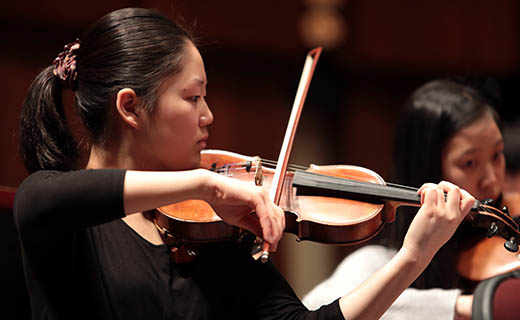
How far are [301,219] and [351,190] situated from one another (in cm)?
11

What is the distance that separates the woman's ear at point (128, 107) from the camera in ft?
3.69

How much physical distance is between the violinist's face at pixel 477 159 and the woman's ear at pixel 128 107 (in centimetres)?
83

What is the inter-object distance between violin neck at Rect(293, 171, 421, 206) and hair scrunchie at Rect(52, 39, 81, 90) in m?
0.42

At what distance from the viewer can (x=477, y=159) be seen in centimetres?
163

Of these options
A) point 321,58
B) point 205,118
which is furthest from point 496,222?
point 321,58

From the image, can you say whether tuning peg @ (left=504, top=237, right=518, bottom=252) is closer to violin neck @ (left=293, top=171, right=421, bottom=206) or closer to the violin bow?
violin neck @ (left=293, top=171, right=421, bottom=206)

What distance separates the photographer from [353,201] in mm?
1163

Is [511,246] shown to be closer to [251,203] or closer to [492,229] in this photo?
[492,229]

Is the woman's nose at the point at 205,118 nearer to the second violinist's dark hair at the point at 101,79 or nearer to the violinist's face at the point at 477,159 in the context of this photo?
the second violinist's dark hair at the point at 101,79

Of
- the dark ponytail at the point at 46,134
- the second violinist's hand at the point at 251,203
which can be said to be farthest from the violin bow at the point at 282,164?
the dark ponytail at the point at 46,134

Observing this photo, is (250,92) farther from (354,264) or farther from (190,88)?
(190,88)

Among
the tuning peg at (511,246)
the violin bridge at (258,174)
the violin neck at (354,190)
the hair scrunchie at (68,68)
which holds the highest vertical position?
the hair scrunchie at (68,68)

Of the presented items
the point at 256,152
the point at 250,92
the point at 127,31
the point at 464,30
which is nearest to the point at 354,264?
the point at 127,31

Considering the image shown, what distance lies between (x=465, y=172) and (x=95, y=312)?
941 millimetres
